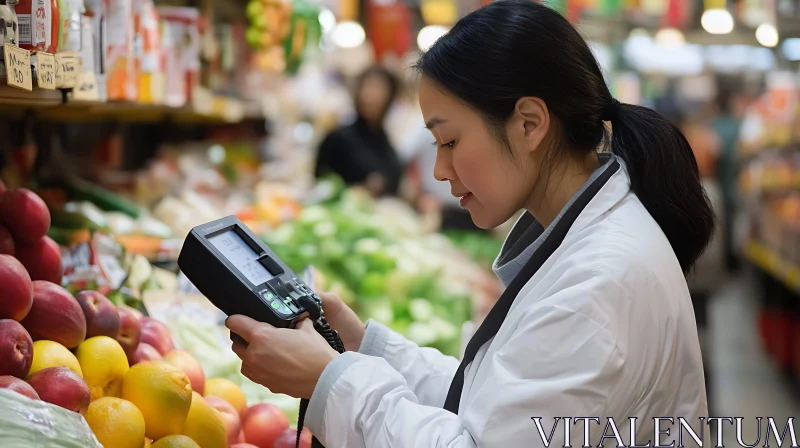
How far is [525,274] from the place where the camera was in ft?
4.90

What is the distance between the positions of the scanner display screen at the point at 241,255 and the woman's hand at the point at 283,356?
80 millimetres

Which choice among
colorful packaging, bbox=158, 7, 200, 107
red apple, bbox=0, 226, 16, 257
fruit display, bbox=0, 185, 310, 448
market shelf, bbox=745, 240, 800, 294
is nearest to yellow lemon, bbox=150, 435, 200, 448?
fruit display, bbox=0, 185, 310, 448

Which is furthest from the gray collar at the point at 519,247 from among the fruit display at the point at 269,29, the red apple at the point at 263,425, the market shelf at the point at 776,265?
the market shelf at the point at 776,265

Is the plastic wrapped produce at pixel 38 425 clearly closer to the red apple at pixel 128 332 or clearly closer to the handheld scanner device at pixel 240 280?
the handheld scanner device at pixel 240 280

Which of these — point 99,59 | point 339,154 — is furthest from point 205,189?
point 99,59

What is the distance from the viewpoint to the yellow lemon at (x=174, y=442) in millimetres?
1420

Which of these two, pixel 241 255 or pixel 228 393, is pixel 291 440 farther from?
pixel 241 255

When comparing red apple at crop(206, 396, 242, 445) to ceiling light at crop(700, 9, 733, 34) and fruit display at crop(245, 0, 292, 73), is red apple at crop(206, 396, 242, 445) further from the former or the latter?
ceiling light at crop(700, 9, 733, 34)

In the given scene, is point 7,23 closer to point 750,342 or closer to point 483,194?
point 483,194

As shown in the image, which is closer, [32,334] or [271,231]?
[32,334]

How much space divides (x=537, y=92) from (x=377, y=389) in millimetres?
540

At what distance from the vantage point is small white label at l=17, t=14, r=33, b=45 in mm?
1518

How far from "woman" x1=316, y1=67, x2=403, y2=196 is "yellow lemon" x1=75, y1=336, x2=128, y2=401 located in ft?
14.5

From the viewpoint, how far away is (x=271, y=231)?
415cm
